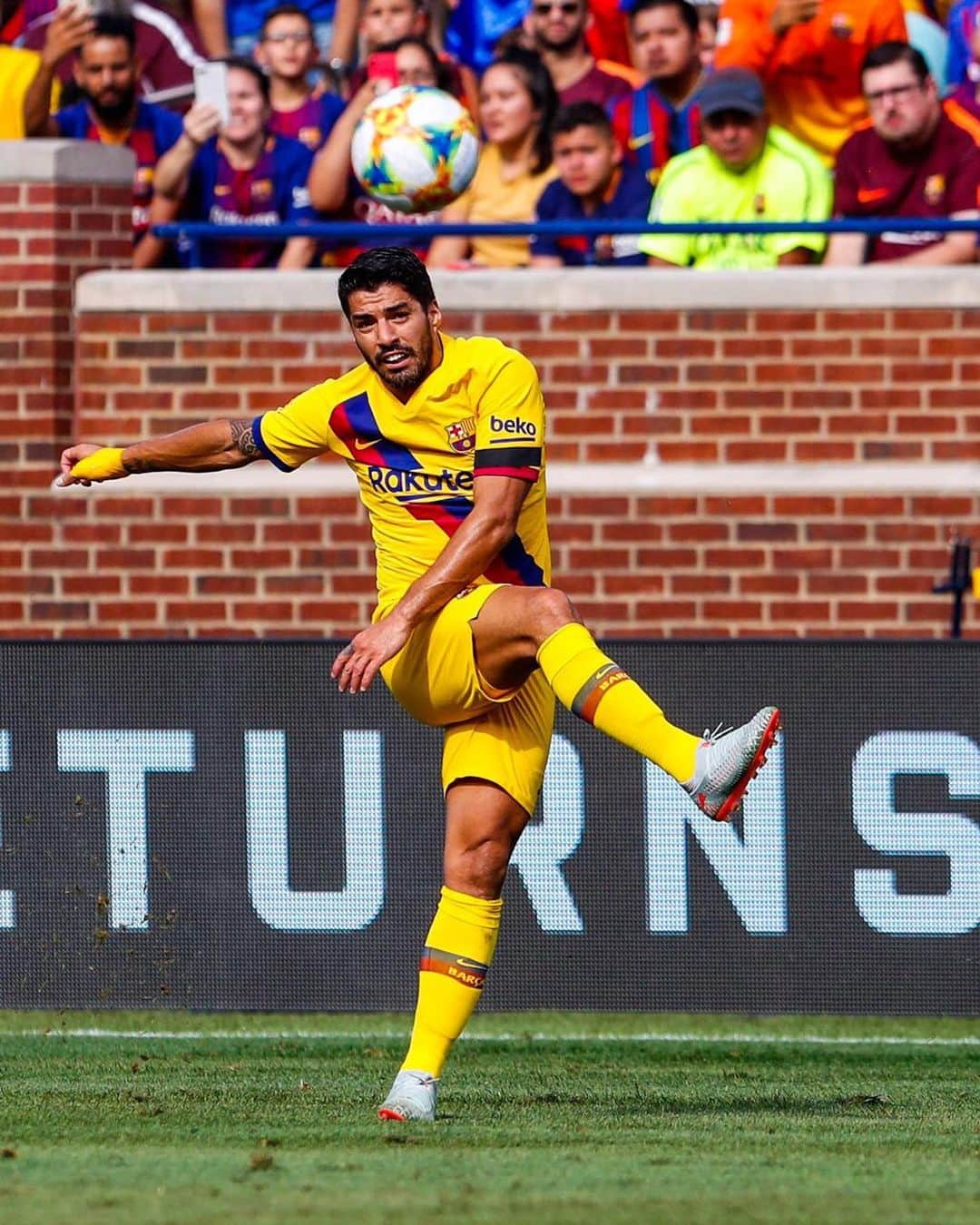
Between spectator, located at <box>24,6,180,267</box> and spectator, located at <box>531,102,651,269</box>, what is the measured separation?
6.86 ft

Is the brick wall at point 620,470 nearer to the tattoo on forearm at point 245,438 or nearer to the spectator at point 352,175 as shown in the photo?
the spectator at point 352,175

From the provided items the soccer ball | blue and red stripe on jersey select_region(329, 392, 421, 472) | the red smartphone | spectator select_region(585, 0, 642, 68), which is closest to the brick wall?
the soccer ball

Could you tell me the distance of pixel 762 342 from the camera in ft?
36.9

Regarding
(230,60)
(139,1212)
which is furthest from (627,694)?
(230,60)

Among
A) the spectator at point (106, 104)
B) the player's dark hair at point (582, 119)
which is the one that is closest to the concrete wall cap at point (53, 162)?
the spectator at point (106, 104)

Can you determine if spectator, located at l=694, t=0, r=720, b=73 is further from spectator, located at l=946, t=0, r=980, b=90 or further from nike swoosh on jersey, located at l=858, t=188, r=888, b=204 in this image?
nike swoosh on jersey, located at l=858, t=188, r=888, b=204

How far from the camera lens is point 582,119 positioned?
11.2m

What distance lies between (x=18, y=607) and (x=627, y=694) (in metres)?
6.09

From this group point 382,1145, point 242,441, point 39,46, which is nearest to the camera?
point 382,1145

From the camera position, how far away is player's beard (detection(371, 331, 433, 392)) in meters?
6.17

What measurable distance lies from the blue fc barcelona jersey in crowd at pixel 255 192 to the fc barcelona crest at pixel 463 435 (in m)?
6.03

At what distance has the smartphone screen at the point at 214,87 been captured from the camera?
38.8 feet

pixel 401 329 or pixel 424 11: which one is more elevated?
pixel 424 11

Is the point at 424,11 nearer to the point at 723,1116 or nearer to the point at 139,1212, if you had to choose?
the point at 723,1116
